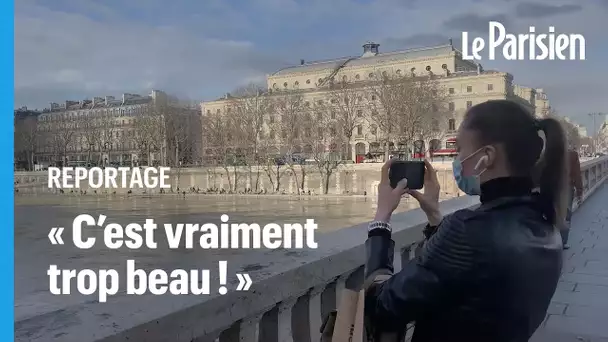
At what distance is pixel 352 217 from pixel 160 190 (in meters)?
27.5

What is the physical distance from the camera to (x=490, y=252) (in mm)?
1152

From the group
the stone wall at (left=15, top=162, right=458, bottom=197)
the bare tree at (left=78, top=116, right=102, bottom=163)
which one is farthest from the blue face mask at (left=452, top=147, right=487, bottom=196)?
the stone wall at (left=15, top=162, right=458, bottom=197)

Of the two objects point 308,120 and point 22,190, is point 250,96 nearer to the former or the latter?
point 308,120

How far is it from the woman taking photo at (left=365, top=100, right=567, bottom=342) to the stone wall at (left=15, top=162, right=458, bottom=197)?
39.1 m

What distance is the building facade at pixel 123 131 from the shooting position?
133 ft

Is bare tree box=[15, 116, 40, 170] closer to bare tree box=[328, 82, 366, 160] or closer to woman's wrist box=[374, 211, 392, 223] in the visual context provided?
bare tree box=[328, 82, 366, 160]

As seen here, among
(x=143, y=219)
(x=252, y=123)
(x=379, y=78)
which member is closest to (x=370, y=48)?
(x=379, y=78)

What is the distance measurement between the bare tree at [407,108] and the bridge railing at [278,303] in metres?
44.6

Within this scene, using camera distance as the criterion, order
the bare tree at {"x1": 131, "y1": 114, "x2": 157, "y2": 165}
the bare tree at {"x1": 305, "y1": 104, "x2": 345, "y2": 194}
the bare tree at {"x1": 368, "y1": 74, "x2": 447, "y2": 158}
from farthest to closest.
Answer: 1. the bare tree at {"x1": 368, "y1": 74, "x2": 447, "y2": 158}
2. the bare tree at {"x1": 305, "y1": 104, "x2": 345, "y2": 194}
3. the bare tree at {"x1": 131, "y1": 114, "x2": 157, "y2": 165}

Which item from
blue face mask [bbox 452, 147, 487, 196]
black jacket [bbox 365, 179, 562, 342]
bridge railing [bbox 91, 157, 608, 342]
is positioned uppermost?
blue face mask [bbox 452, 147, 487, 196]

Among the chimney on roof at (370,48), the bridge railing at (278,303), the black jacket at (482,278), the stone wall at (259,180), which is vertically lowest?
the stone wall at (259,180)

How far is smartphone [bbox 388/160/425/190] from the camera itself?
1537mm

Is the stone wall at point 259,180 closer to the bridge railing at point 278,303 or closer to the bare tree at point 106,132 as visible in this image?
the bare tree at point 106,132

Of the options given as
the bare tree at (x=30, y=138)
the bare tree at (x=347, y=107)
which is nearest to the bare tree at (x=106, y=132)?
the bare tree at (x=30, y=138)
